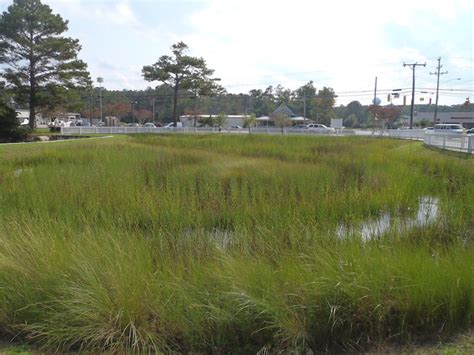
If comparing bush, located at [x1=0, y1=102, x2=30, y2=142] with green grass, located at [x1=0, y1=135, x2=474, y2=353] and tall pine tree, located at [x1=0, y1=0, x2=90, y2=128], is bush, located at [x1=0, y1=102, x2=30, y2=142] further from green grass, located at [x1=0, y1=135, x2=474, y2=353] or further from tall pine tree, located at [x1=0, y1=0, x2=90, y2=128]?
green grass, located at [x1=0, y1=135, x2=474, y2=353]

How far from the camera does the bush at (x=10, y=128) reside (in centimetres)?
2833

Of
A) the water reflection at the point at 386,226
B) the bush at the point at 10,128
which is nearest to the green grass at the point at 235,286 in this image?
the water reflection at the point at 386,226

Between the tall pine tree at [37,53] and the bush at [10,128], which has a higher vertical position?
the tall pine tree at [37,53]

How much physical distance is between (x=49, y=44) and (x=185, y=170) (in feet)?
97.6

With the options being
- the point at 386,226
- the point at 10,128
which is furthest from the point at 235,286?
the point at 10,128

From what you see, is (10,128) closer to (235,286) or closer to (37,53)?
(37,53)

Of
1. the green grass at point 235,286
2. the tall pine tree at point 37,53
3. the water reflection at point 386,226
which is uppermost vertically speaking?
the tall pine tree at point 37,53

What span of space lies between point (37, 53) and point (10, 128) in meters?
10.2

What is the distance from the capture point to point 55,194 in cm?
817

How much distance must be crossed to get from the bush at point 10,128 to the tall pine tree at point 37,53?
7.20 meters

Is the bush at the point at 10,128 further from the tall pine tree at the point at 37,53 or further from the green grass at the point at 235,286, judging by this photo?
the green grass at the point at 235,286

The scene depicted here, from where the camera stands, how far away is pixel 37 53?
35.4m

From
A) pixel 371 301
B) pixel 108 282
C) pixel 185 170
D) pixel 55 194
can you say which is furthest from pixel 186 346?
pixel 185 170

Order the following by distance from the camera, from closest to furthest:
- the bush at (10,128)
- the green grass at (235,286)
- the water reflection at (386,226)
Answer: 1. the green grass at (235,286)
2. the water reflection at (386,226)
3. the bush at (10,128)
